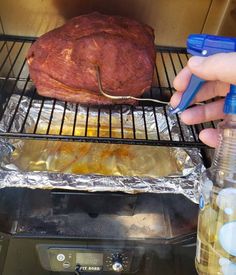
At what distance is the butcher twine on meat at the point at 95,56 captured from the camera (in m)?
1.03

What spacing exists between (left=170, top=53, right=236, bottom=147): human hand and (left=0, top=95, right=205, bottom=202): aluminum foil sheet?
0.57 feet

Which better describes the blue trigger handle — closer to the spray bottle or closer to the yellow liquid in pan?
the spray bottle

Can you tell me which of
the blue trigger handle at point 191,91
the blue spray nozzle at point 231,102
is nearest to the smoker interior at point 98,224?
the blue trigger handle at point 191,91

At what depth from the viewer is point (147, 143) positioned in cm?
90

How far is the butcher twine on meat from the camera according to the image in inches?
40.4

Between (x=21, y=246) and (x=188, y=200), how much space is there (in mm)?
455

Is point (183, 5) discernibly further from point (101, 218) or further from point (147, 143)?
point (101, 218)

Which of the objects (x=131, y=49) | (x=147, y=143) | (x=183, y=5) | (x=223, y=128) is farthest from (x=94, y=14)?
(x=223, y=128)

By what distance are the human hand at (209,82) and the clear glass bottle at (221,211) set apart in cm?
7

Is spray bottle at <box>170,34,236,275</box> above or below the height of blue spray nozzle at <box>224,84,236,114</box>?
below

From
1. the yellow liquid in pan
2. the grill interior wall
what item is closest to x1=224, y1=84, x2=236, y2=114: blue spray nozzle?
the yellow liquid in pan

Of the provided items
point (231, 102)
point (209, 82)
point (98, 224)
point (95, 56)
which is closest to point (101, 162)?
point (98, 224)

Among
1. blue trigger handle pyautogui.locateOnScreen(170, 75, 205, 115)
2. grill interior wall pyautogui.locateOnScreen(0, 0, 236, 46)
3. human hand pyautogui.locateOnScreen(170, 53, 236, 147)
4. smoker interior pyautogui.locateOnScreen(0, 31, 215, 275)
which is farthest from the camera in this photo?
grill interior wall pyautogui.locateOnScreen(0, 0, 236, 46)

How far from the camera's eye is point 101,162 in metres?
1.08
